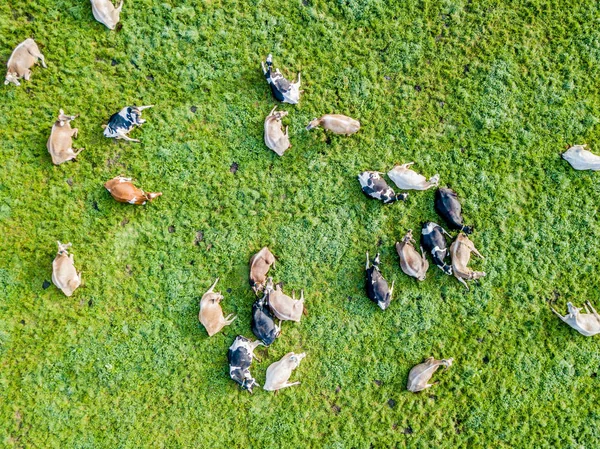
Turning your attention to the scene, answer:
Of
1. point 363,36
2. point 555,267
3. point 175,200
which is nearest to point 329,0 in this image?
point 363,36

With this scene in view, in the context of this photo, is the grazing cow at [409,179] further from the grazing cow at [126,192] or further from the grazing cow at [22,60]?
the grazing cow at [22,60]

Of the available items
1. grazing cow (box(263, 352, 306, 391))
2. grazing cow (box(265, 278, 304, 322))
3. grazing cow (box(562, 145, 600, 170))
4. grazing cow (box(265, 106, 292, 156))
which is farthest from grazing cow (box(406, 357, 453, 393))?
grazing cow (box(265, 106, 292, 156))

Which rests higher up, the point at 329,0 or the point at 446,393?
the point at 329,0

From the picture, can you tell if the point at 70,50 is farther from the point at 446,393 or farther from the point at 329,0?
the point at 446,393

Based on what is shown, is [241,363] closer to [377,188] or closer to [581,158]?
[377,188]

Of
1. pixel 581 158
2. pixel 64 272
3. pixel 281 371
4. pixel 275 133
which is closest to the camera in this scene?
pixel 64 272

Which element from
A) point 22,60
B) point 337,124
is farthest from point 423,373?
point 22,60
